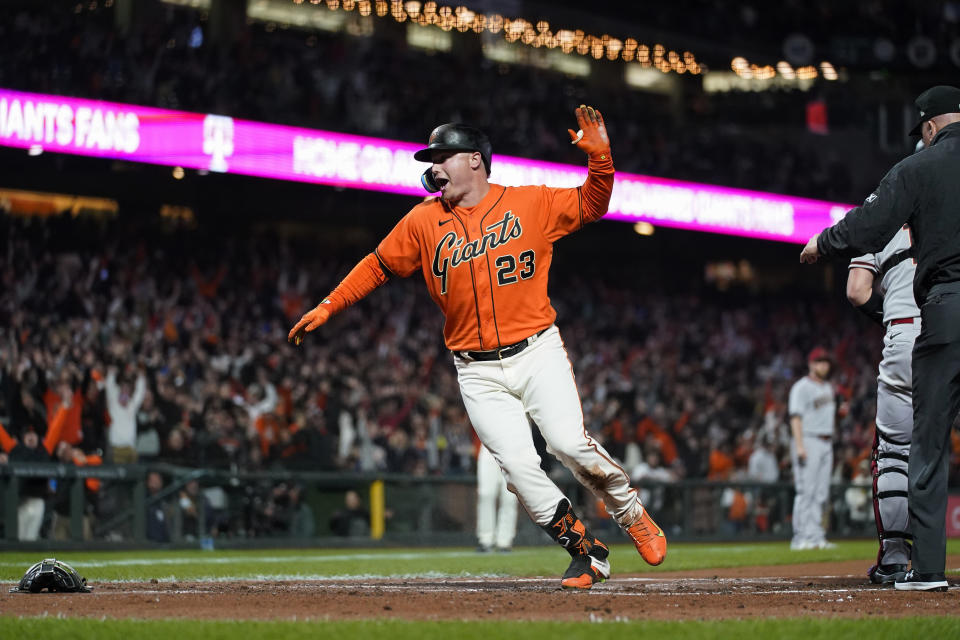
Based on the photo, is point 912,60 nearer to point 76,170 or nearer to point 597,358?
point 597,358

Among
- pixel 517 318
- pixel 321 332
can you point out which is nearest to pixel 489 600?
pixel 517 318

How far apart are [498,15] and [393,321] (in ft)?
31.6

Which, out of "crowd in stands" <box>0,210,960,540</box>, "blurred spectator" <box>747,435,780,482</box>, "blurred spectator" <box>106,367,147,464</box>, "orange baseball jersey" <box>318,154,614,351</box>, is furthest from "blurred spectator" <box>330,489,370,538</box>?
"orange baseball jersey" <box>318,154,614,351</box>

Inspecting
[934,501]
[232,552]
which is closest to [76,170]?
[232,552]

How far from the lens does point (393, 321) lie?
21.2 meters

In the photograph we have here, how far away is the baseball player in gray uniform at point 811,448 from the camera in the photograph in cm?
1278

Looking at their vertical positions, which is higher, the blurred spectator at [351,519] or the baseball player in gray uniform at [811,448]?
the baseball player in gray uniform at [811,448]

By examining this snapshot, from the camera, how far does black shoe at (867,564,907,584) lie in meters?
6.30

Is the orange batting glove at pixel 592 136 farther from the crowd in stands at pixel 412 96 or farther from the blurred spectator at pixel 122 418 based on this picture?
the crowd in stands at pixel 412 96

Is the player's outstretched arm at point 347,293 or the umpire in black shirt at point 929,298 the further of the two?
the player's outstretched arm at point 347,293

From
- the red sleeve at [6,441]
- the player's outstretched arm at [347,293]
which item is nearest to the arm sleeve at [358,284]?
the player's outstretched arm at [347,293]

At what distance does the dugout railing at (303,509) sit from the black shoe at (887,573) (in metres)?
8.60

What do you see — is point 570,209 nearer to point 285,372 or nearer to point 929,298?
point 929,298

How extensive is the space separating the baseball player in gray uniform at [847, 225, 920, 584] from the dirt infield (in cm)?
31
